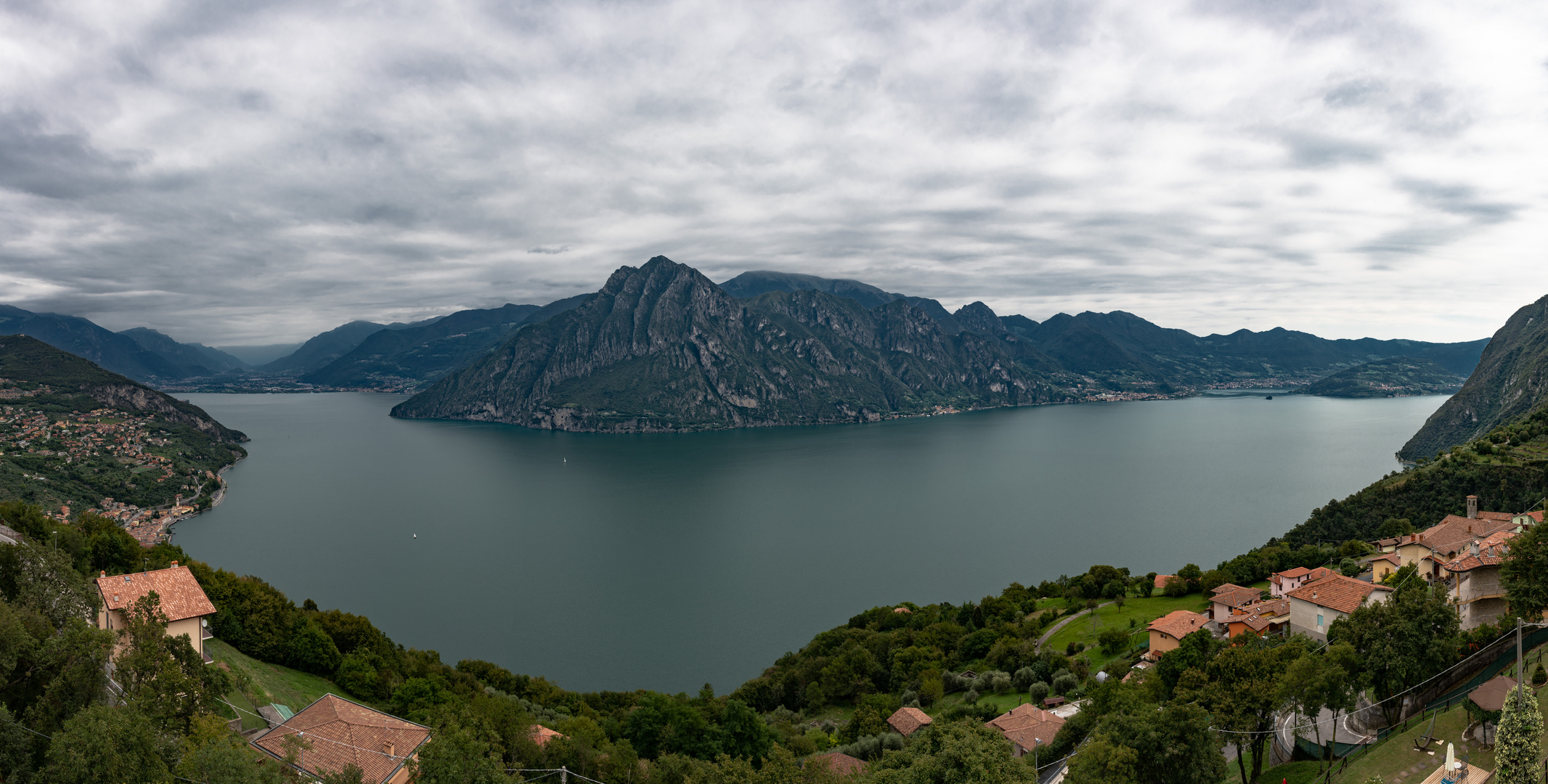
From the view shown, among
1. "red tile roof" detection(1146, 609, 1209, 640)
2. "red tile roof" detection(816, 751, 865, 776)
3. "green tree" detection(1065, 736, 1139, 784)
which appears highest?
"green tree" detection(1065, 736, 1139, 784)

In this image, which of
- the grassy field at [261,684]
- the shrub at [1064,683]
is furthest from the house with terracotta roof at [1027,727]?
the grassy field at [261,684]

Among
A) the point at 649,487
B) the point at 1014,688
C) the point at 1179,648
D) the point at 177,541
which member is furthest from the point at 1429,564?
the point at 177,541

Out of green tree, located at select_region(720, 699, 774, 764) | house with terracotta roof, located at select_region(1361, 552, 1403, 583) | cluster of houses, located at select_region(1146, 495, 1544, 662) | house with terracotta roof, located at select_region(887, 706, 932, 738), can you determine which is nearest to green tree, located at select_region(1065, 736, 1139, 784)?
house with terracotta roof, located at select_region(887, 706, 932, 738)

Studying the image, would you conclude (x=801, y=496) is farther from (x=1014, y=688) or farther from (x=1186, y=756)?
(x=1186, y=756)

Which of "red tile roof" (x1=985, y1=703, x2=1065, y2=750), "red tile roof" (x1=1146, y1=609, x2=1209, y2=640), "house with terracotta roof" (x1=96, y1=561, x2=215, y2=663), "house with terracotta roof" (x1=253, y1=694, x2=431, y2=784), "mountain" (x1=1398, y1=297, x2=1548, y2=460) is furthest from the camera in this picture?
"mountain" (x1=1398, y1=297, x2=1548, y2=460)

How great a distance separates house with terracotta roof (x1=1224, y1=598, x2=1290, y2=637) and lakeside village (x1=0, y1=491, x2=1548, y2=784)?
2.6 inches

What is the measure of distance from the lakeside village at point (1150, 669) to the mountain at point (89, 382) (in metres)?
141

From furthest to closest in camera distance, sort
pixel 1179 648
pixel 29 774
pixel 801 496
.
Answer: pixel 801 496 → pixel 1179 648 → pixel 29 774

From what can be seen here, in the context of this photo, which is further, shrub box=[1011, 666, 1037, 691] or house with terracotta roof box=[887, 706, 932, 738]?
shrub box=[1011, 666, 1037, 691]

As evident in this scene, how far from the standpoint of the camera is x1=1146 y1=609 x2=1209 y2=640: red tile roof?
3105 centimetres

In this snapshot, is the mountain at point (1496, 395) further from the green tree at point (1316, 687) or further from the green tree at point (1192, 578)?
the green tree at point (1316, 687)

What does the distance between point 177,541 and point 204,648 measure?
66767 mm

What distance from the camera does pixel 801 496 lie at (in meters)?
100

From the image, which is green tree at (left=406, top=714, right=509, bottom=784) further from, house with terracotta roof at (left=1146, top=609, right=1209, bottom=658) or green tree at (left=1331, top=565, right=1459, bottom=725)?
house with terracotta roof at (left=1146, top=609, right=1209, bottom=658)
